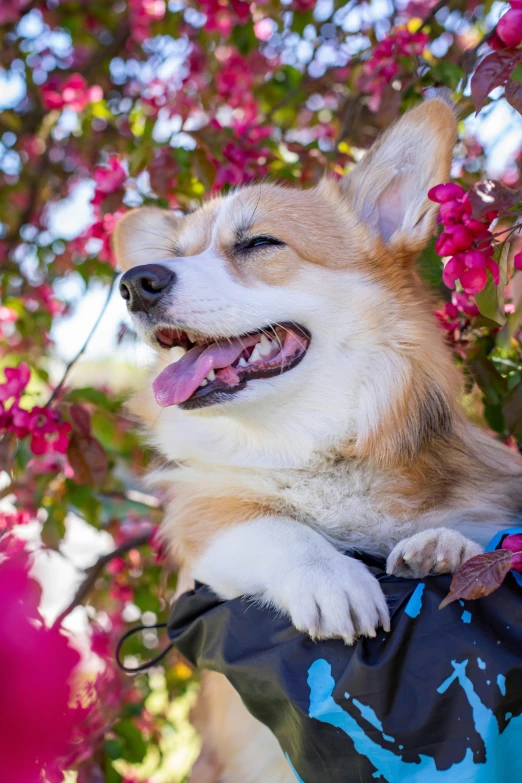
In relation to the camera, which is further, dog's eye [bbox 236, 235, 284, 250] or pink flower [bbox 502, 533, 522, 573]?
dog's eye [bbox 236, 235, 284, 250]

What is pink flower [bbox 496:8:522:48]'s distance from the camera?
3.80 feet

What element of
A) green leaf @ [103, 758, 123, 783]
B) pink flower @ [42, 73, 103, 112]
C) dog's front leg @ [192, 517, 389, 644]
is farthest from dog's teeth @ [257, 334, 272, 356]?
pink flower @ [42, 73, 103, 112]

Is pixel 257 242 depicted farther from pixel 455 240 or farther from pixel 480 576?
pixel 480 576

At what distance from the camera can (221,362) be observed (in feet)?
6.13

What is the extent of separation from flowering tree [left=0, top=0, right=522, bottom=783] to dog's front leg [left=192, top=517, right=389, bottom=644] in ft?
1.19

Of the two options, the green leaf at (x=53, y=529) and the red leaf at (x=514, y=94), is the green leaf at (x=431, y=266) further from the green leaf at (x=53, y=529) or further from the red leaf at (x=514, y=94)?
the green leaf at (x=53, y=529)

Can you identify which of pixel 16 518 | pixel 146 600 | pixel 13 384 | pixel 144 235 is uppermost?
pixel 144 235

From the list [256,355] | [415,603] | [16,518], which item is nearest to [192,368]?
[256,355]

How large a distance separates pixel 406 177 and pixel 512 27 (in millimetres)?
→ 866

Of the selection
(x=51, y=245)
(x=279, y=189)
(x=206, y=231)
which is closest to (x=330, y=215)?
(x=279, y=189)

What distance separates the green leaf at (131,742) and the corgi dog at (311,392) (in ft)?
1.51

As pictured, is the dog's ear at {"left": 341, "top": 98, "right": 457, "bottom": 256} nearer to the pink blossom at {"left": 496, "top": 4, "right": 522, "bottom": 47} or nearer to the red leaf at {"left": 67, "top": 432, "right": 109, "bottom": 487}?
the pink blossom at {"left": 496, "top": 4, "right": 522, "bottom": 47}

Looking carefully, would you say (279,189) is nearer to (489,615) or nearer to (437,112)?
(437,112)

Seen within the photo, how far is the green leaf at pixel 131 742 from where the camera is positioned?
7.55ft
